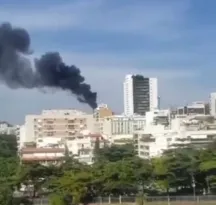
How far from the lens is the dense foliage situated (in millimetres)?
19141

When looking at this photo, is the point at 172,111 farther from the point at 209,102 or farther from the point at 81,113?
the point at 81,113

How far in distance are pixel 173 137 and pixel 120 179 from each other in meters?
18.7

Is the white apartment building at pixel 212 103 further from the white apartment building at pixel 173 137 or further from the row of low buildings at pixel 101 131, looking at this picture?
the white apartment building at pixel 173 137

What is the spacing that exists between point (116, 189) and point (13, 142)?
31.7 m

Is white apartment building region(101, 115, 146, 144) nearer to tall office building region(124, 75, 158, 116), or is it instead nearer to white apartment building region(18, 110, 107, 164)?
white apartment building region(18, 110, 107, 164)

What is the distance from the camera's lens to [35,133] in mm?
51875

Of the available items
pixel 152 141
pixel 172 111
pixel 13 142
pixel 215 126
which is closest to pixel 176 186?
pixel 152 141

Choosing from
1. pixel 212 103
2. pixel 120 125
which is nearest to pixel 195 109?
pixel 212 103

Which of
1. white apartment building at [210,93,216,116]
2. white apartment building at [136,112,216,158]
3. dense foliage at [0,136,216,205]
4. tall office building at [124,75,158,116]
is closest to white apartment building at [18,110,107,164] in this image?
white apartment building at [136,112,216,158]

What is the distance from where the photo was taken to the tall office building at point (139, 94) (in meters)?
76.8

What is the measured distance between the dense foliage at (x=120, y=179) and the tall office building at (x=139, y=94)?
2139 inches

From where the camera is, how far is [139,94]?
254ft

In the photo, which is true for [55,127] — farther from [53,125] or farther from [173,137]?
[173,137]

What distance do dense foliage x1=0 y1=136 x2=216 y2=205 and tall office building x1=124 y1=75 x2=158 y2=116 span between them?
178ft
